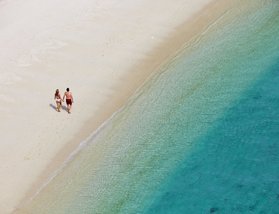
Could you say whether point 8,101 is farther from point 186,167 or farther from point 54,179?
point 186,167

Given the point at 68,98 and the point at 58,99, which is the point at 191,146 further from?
the point at 58,99

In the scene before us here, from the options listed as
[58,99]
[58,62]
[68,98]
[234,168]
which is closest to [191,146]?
[234,168]

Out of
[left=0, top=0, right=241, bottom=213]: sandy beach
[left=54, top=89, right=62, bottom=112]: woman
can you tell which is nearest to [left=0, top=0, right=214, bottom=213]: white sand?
[left=0, top=0, right=241, bottom=213]: sandy beach

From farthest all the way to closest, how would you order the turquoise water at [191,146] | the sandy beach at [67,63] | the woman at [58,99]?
the woman at [58,99], the sandy beach at [67,63], the turquoise water at [191,146]

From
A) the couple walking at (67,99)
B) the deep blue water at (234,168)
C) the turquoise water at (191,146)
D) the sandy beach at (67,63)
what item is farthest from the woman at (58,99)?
the deep blue water at (234,168)

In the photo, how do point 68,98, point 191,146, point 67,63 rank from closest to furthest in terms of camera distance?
point 191,146 → point 68,98 → point 67,63

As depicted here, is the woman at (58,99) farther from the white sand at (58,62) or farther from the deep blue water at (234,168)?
the deep blue water at (234,168)
